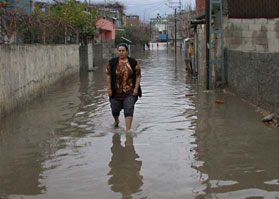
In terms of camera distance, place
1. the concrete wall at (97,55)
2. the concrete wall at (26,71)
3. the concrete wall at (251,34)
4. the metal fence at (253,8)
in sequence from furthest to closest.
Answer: the concrete wall at (97,55)
the concrete wall at (251,34)
the metal fence at (253,8)
the concrete wall at (26,71)

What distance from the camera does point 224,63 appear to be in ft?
47.3

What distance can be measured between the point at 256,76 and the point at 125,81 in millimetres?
3919

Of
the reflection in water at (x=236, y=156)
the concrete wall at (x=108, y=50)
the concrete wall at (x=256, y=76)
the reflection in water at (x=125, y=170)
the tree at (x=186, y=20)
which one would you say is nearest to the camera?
the reflection in water at (x=236, y=156)

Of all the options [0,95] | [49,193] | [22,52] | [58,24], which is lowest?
[49,193]

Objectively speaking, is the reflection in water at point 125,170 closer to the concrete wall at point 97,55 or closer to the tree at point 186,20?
the concrete wall at point 97,55

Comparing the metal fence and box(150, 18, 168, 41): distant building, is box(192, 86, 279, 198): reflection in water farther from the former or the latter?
box(150, 18, 168, 41): distant building

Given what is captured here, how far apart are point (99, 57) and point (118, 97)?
81.6 ft

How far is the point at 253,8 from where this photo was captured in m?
14.7

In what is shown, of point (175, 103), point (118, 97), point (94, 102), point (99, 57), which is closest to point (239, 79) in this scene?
point (175, 103)

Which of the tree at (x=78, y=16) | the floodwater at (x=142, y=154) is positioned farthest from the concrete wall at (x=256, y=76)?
the tree at (x=78, y=16)

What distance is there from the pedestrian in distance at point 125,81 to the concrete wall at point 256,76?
2.99 metres

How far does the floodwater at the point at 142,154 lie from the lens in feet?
16.3

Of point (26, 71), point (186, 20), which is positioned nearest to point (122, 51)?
point (26, 71)

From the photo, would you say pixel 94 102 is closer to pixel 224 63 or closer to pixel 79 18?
pixel 224 63
